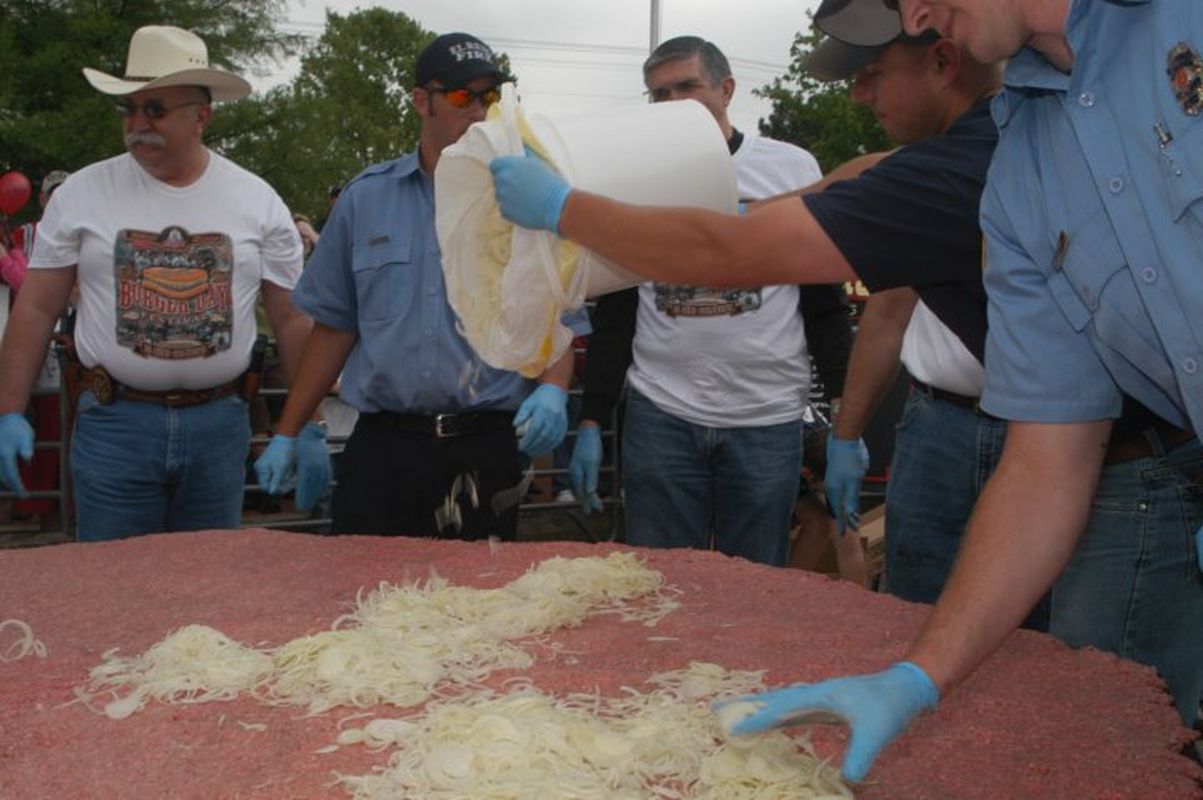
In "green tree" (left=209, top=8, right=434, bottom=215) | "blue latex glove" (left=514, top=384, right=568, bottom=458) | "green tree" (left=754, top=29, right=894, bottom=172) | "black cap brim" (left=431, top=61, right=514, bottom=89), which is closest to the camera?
"blue latex glove" (left=514, top=384, right=568, bottom=458)

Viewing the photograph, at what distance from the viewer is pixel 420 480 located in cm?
382

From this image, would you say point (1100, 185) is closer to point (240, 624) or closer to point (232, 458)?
point (240, 624)

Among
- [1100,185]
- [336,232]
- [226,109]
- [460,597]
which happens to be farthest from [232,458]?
[226,109]

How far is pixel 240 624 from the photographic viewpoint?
2.51 m

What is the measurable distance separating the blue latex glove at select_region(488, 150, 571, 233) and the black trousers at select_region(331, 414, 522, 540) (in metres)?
1.55

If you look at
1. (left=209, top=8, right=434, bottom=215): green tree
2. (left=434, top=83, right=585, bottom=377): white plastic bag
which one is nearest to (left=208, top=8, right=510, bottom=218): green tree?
(left=209, top=8, right=434, bottom=215): green tree

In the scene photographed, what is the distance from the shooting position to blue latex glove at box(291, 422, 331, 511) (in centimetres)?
421

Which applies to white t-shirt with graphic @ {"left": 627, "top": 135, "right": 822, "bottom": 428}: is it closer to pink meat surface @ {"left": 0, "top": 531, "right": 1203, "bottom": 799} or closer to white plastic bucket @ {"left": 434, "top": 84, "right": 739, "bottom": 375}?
pink meat surface @ {"left": 0, "top": 531, "right": 1203, "bottom": 799}

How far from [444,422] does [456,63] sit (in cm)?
119

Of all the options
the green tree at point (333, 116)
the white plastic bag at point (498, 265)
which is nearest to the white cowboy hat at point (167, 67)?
the white plastic bag at point (498, 265)

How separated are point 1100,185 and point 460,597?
1.56 m

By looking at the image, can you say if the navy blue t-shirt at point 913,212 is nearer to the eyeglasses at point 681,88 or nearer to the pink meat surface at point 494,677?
the pink meat surface at point 494,677

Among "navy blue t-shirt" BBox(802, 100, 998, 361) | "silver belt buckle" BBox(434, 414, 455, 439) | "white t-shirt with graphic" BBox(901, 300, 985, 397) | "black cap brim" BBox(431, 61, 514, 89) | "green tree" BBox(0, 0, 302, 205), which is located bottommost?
"silver belt buckle" BBox(434, 414, 455, 439)

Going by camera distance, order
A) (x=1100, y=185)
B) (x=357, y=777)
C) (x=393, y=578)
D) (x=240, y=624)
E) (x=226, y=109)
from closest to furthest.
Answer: (x=357, y=777) < (x=1100, y=185) < (x=240, y=624) < (x=393, y=578) < (x=226, y=109)
